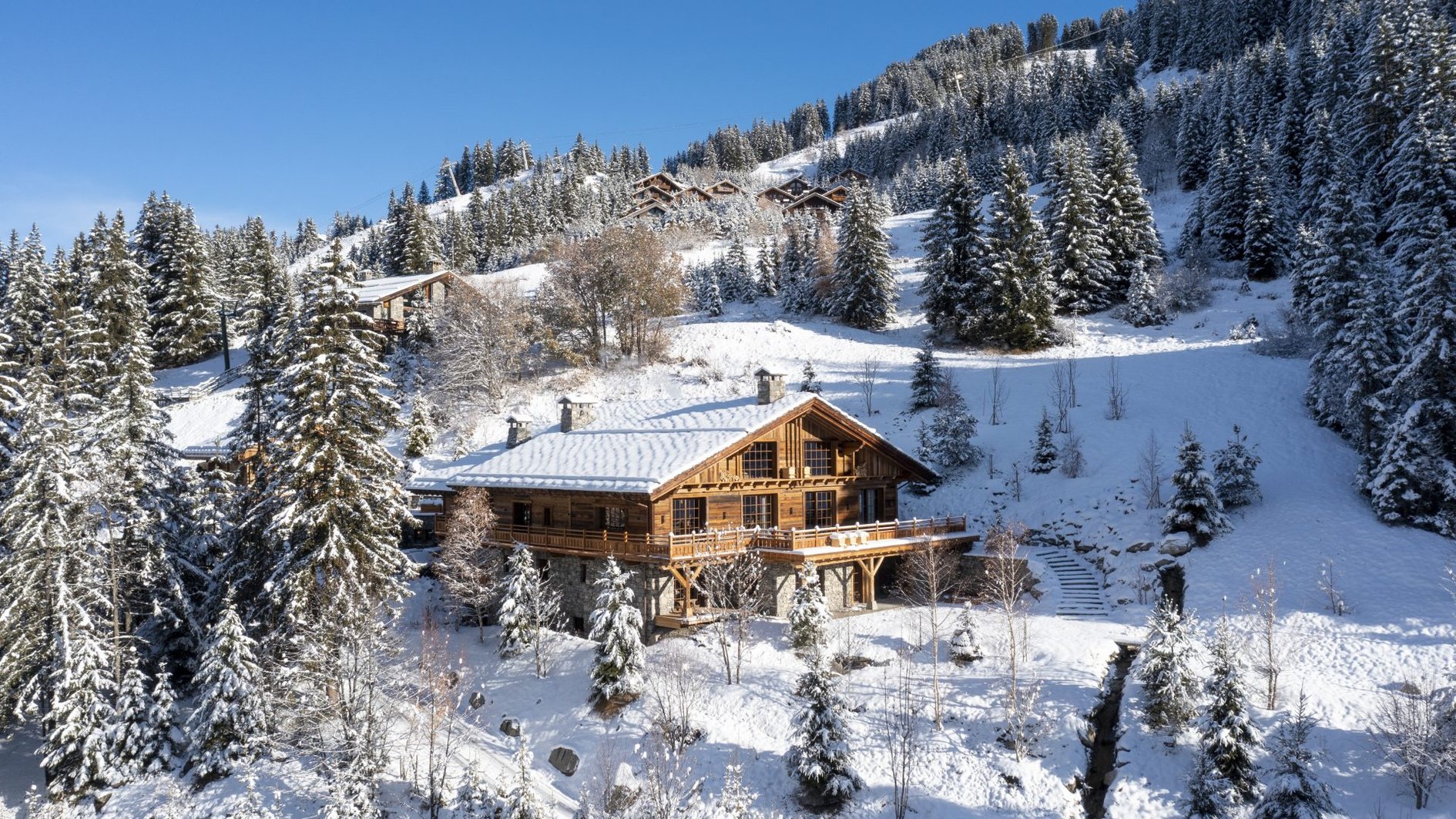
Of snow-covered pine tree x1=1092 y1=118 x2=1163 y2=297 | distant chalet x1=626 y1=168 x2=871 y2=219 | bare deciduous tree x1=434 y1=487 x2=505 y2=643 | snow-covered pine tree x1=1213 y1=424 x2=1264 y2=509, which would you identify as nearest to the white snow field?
snow-covered pine tree x1=1213 y1=424 x2=1264 y2=509

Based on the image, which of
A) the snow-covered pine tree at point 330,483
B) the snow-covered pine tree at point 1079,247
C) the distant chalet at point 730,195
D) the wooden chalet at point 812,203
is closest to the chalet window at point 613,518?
the snow-covered pine tree at point 330,483

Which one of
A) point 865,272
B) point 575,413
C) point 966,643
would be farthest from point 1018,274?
point 966,643

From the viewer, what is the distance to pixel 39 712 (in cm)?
2572

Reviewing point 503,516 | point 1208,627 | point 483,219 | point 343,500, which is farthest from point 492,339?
point 483,219

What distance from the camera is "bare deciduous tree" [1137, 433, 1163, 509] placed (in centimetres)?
3172

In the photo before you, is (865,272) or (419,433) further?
(865,272)

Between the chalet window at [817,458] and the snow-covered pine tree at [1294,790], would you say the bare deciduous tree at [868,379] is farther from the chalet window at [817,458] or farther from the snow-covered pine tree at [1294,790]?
the snow-covered pine tree at [1294,790]

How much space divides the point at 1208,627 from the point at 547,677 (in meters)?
20.3

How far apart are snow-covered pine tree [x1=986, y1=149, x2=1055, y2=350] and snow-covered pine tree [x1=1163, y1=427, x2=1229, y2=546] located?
23.2 metres

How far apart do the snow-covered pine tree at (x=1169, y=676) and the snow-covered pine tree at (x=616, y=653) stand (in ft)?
45.0

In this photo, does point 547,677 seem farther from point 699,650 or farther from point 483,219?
point 483,219

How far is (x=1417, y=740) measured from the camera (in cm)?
1759

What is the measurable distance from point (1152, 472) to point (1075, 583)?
688cm

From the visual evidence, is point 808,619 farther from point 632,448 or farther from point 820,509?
point 632,448
